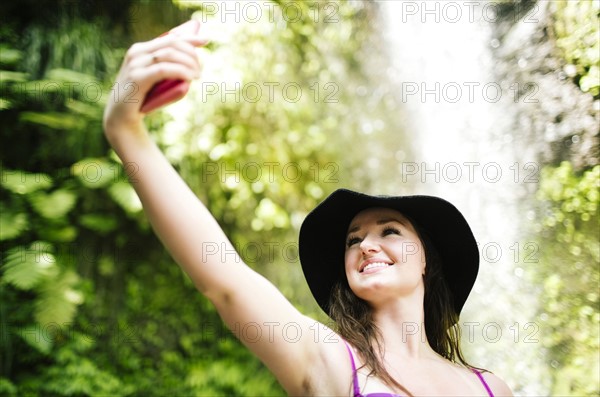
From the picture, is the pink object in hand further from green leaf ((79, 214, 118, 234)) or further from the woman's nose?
green leaf ((79, 214, 118, 234))

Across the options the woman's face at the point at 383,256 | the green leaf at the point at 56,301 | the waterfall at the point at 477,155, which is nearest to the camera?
the woman's face at the point at 383,256

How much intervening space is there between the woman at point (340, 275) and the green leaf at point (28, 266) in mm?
2164

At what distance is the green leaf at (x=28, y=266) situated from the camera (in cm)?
347

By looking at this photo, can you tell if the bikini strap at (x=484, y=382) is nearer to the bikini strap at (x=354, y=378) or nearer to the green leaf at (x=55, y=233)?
the bikini strap at (x=354, y=378)

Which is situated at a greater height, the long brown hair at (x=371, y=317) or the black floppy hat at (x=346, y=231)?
the black floppy hat at (x=346, y=231)

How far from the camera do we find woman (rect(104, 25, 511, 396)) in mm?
1099

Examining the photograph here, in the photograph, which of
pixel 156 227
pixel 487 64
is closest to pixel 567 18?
pixel 487 64

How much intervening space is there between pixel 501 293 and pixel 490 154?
107 centimetres

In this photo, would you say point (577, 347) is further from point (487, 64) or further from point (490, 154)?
point (487, 64)

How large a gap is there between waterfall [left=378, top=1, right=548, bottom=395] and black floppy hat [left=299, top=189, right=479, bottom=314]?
2087 millimetres

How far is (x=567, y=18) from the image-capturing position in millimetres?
3699

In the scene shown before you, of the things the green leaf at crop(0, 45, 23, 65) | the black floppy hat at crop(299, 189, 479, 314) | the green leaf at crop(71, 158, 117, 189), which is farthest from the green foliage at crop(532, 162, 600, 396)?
A: the green leaf at crop(0, 45, 23, 65)

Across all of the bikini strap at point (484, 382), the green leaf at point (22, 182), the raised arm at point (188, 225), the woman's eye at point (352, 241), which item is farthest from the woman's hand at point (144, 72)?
the green leaf at point (22, 182)

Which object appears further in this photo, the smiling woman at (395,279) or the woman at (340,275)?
the smiling woman at (395,279)
